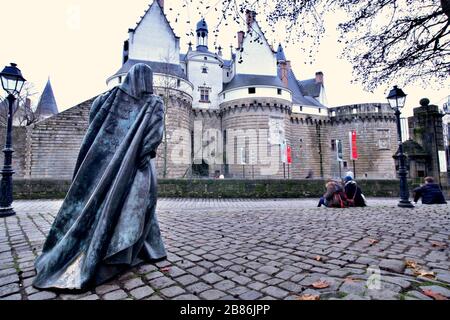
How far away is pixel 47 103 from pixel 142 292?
46827 mm

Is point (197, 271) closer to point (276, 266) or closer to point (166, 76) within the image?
point (276, 266)

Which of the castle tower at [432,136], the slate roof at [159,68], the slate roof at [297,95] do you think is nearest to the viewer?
the castle tower at [432,136]

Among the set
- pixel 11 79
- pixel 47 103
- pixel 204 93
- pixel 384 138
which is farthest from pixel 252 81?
pixel 47 103

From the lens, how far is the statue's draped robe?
2.00 meters

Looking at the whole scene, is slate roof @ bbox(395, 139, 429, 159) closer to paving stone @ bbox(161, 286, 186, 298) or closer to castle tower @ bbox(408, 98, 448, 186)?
castle tower @ bbox(408, 98, 448, 186)

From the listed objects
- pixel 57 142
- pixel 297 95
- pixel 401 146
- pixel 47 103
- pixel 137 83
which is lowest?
pixel 401 146

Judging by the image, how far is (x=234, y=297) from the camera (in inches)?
71.8

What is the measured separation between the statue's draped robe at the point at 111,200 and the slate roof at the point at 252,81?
24.1 metres

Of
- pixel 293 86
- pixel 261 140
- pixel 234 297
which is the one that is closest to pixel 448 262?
pixel 234 297

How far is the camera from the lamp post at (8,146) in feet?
20.7

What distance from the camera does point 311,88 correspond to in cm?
3744

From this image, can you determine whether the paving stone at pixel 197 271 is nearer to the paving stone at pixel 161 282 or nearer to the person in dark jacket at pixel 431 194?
the paving stone at pixel 161 282

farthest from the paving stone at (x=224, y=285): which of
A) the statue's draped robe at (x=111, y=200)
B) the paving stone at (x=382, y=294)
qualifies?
the paving stone at (x=382, y=294)
